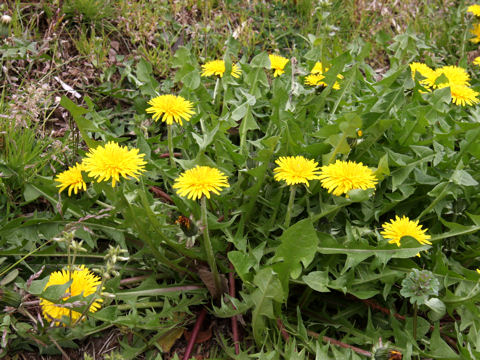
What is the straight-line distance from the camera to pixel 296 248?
62.7 inches

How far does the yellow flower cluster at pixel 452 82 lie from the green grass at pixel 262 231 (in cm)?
9

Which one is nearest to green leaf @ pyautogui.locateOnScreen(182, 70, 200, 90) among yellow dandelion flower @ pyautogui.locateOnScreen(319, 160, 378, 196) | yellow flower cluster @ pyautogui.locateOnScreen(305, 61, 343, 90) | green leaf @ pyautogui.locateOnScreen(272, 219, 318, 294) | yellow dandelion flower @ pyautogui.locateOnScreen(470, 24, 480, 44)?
yellow flower cluster @ pyautogui.locateOnScreen(305, 61, 343, 90)

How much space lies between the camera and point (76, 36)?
10.3 feet

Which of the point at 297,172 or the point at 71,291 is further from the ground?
the point at 297,172

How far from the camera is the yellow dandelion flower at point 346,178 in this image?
1654mm

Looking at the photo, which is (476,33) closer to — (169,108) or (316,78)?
(316,78)

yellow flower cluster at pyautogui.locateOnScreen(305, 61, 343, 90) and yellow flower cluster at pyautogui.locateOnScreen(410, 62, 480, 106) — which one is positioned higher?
yellow flower cluster at pyautogui.locateOnScreen(410, 62, 480, 106)

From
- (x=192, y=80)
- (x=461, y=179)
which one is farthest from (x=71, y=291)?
(x=461, y=179)

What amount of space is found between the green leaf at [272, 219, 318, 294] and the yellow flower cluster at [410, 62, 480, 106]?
113cm

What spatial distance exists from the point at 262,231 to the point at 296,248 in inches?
14.6

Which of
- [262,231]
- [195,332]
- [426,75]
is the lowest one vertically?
[195,332]

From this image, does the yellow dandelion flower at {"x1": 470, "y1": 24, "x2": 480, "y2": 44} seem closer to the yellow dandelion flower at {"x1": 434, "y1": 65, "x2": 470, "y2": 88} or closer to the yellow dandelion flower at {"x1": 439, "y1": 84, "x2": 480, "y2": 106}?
the yellow dandelion flower at {"x1": 434, "y1": 65, "x2": 470, "y2": 88}

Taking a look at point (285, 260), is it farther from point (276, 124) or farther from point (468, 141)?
point (468, 141)

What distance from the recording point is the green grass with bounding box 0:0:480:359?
167cm
